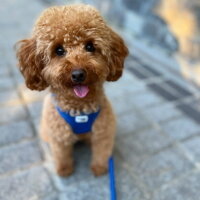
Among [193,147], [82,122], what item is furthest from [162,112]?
[82,122]

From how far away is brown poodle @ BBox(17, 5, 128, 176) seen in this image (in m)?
1.68

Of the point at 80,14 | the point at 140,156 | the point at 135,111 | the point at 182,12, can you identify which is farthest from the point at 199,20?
the point at 80,14

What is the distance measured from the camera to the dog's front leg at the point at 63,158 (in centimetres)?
216

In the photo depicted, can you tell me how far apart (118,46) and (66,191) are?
1.16m

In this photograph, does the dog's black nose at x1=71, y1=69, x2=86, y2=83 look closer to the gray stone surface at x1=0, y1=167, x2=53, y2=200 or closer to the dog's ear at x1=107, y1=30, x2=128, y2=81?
the dog's ear at x1=107, y1=30, x2=128, y2=81

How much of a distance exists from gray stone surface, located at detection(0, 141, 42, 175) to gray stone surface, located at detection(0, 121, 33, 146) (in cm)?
9

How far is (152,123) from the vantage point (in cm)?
293

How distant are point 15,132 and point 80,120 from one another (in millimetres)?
975

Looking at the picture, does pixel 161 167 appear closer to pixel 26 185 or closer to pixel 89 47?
pixel 26 185

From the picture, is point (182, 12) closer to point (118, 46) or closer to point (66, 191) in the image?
point (118, 46)

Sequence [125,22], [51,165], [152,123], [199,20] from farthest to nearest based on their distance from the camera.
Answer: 1. [125,22]
2. [199,20]
3. [152,123]
4. [51,165]

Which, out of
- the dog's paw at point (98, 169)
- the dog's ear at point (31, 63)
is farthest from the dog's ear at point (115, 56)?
the dog's paw at point (98, 169)

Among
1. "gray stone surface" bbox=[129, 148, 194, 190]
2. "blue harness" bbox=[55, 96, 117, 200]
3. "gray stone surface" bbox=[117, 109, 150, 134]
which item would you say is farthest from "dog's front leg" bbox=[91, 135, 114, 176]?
"gray stone surface" bbox=[117, 109, 150, 134]

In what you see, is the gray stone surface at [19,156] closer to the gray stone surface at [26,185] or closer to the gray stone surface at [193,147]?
the gray stone surface at [26,185]
